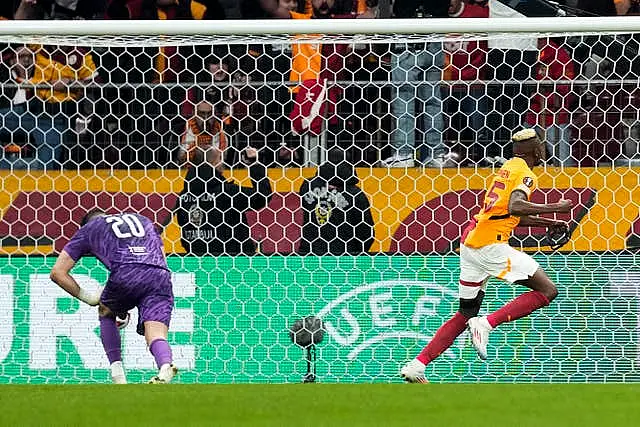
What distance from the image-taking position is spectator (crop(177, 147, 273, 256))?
10109 mm

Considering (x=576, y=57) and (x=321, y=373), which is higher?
(x=576, y=57)

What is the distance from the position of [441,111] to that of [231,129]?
5.21ft

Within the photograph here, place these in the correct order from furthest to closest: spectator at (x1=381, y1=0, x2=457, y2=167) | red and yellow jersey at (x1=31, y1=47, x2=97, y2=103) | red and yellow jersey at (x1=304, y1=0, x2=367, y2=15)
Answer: red and yellow jersey at (x1=304, y1=0, x2=367, y2=15) < red and yellow jersey at (x1=31, y1=47, x2=97, y2=103) < spectator at (x1=381, y1=0, x2=457, y2=167)

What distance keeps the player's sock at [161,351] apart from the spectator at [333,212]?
1639 mm

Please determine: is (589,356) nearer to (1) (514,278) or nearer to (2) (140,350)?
(1) (514,278)

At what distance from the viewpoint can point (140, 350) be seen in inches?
404

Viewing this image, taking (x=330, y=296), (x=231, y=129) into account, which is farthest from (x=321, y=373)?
(x=231, y=129)

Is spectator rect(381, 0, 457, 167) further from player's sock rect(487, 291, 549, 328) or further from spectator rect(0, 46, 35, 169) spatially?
spectator rect(0, 46, 35, 169)

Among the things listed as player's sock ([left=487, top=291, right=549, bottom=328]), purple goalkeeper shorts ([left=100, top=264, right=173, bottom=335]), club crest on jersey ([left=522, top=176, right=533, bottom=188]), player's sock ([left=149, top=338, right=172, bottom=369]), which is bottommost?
player's sock ([left=149, top=338, right=172, bottom=369])

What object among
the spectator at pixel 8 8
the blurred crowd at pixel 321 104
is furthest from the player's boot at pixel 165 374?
the spectator at pixel 8 8

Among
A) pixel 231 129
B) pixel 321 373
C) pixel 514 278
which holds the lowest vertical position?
pixel 321 373

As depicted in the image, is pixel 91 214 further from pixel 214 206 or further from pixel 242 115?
pixel 242 115

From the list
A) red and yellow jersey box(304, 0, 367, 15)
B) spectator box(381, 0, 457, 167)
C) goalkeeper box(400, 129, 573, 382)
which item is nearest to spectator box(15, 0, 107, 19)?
red and yellow jersey box(304, 0, 367, 15)

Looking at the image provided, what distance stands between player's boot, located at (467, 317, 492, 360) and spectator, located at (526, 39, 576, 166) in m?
1.55
